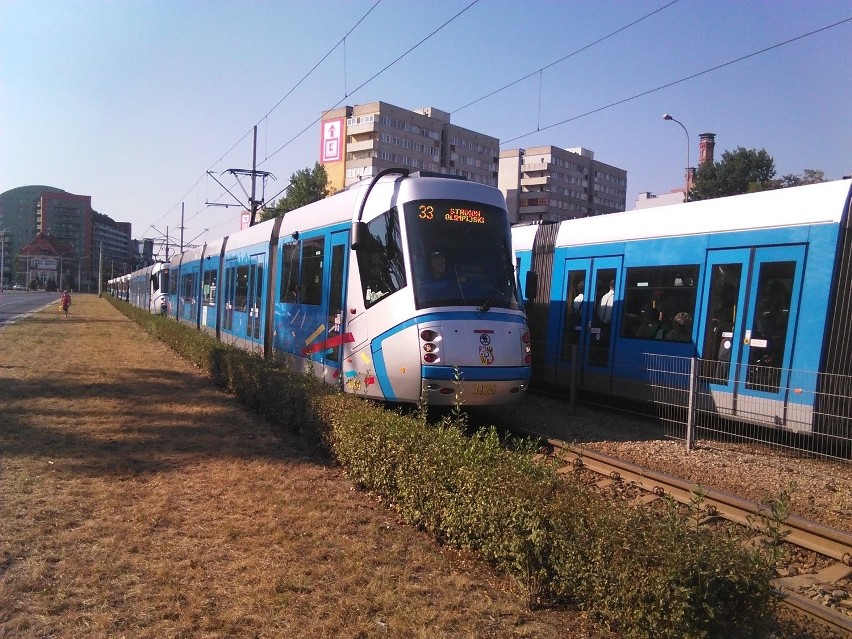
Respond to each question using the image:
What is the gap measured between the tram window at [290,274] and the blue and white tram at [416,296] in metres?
1.01

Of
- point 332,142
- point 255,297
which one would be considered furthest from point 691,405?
point 332,142

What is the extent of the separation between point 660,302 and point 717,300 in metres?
1.10

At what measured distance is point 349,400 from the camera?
26.3 feet

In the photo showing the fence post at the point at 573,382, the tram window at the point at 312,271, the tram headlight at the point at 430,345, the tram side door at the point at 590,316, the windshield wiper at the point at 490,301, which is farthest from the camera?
the tram side door at the point at 590,316

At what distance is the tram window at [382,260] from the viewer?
9289 mm

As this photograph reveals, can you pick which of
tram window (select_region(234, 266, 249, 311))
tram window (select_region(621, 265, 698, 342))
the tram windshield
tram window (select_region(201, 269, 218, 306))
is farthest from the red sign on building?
the tram windshield

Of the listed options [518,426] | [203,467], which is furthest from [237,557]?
[518,426]

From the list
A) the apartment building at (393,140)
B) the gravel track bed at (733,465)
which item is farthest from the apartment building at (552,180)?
the gravel track bed at (733,465)

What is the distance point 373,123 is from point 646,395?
260 feet

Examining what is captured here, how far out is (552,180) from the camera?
108 m

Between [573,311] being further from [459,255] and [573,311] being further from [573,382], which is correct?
[459,255]

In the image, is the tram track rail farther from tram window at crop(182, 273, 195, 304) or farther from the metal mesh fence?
tram window at crop(182, 273, 195, 304)

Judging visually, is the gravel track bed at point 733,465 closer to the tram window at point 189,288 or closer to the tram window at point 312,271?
the tram window at point 312,271

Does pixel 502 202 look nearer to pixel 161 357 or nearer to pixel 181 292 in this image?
pixel 161 357
